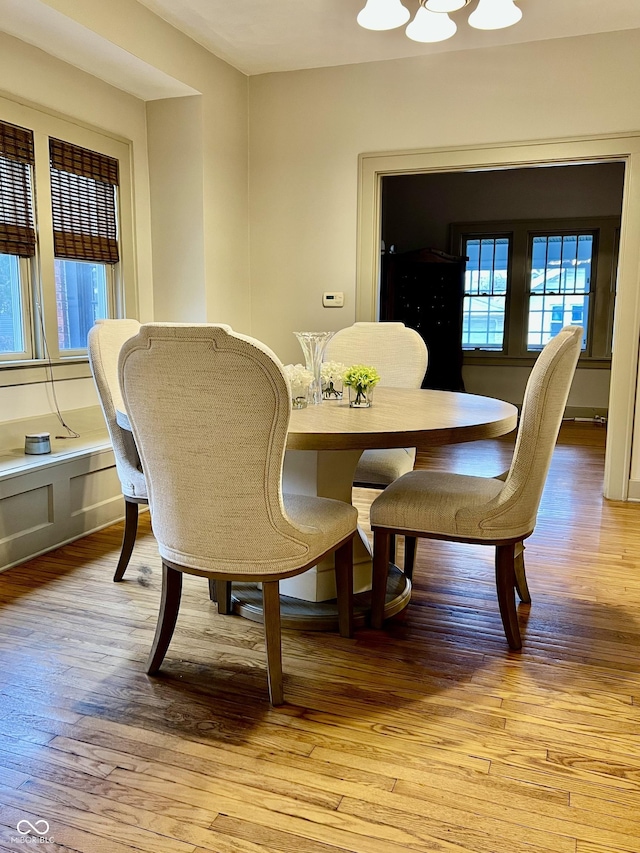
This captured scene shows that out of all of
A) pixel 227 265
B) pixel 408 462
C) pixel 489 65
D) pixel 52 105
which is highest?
pixel 489 65

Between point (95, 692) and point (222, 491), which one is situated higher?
point (222, 491)

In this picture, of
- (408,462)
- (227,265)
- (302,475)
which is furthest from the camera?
(227,265)

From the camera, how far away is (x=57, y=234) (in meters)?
3.58

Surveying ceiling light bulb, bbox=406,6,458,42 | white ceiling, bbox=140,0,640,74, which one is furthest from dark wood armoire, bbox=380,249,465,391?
ceiling light bulb, bbox=406,6,458,42

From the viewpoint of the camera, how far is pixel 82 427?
377 centimetres

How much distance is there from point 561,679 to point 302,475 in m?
1.04

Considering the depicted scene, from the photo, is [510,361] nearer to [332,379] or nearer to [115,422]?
[332,379]

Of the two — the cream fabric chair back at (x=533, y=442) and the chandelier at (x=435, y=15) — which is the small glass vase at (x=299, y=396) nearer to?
the cream fabric chair back at (x=533, y=442)

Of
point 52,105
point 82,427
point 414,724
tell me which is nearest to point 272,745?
point 414,724

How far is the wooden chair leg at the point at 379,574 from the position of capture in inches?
87.0

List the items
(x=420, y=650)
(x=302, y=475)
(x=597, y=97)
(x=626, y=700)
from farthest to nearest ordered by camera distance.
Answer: (x=597, y=97) → (x=302, y=475) → (x=420, y=650) → (x=626, y=700)

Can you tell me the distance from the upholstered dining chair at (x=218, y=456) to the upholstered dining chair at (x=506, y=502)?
0.33 m

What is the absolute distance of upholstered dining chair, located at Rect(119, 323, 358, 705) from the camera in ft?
5.23

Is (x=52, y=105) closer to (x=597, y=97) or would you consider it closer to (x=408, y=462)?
(x=408, y=462)
